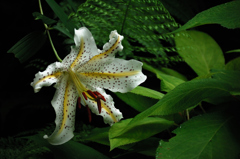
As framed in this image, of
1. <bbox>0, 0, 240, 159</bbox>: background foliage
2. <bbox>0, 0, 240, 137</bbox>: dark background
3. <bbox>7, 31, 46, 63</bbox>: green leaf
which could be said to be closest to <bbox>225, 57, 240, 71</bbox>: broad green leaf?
<bbox>0, 0, 240, 159</bbox>: background foliage

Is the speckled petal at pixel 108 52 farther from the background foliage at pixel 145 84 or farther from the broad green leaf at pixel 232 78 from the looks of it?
the broad green leaf at pixel 232 78

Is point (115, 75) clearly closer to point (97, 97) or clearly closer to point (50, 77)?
point (97, 97)

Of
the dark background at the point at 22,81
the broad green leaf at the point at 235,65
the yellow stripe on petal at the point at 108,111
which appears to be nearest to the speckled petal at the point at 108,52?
the yellow stripe on petal at the point at 108,111

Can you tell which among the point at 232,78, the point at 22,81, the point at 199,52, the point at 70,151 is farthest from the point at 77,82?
the point at 199,52

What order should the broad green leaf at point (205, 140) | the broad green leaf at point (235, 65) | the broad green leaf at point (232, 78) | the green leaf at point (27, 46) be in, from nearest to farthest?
the broad green leaf at point (205, 140), the broad green leaf at point (232, 78), the green leaf at point (27, 46), the broad green leaf at point (235, 65)

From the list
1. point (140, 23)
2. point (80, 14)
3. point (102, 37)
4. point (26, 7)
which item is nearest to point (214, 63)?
point (140, 23)
